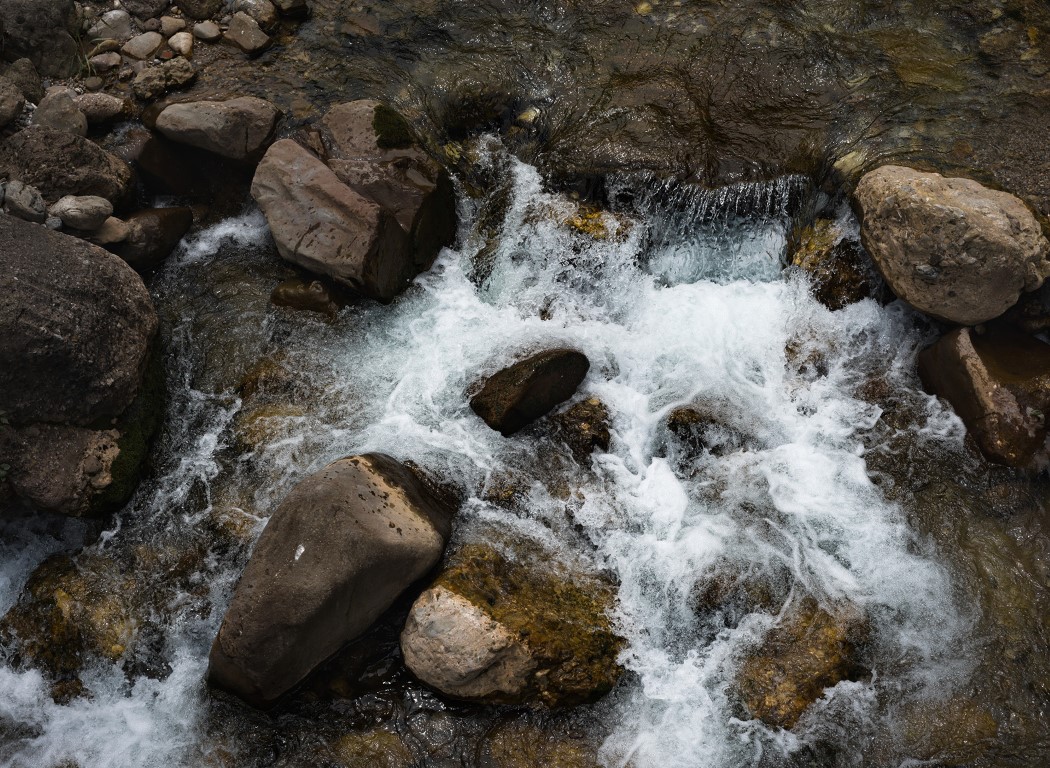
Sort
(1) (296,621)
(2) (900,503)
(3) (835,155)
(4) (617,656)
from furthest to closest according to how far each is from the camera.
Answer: (3) (835,155) < (2) (900,503) < (4) (617,656) < (1) (296,621)

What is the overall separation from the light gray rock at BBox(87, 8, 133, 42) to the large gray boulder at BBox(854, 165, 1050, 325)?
8.88 m

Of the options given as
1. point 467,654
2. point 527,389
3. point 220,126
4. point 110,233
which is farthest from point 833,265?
point 110,233

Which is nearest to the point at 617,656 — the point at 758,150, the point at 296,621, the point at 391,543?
the point at 391,543

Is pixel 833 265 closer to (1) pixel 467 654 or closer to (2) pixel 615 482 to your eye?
(2) pixel 615 482

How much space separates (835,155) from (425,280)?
443cm

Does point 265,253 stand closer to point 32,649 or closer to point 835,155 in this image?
point 32,649

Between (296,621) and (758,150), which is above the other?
(758,150)

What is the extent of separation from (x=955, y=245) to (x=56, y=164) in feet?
27.7

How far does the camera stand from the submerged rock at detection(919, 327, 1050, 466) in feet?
21.2

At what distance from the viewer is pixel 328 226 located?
24.5 ft

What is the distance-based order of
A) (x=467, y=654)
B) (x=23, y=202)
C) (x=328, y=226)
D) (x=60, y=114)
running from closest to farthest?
(x=467, y=654), (x=23, y=202), (x=328, y=226), (x=60, y=114)

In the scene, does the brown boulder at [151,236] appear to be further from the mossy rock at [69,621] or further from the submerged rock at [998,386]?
the submerged rock at [998,386]

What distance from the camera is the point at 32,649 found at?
6.01 m

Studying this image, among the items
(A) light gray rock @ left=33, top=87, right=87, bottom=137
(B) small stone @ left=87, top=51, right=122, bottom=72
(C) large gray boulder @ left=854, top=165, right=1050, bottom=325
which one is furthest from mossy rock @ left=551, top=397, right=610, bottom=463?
(B) small stone @ left=87, top=51, right=122, bottom=72
